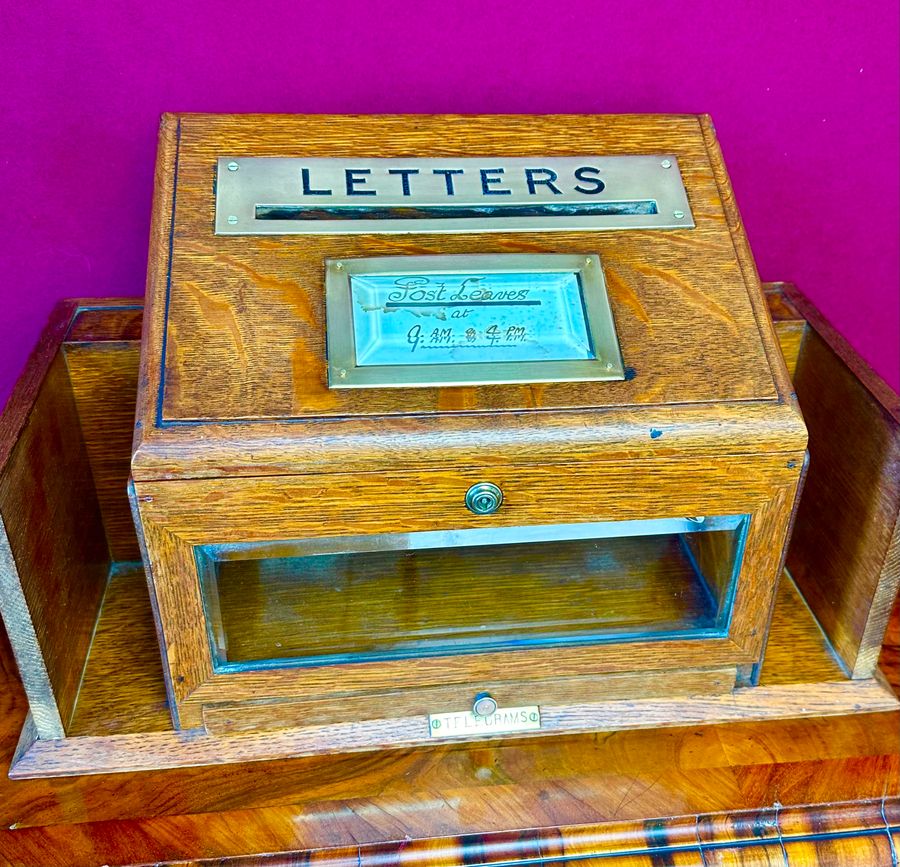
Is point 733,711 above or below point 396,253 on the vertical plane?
below

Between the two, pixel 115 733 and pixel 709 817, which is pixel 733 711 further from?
pixel 115 733

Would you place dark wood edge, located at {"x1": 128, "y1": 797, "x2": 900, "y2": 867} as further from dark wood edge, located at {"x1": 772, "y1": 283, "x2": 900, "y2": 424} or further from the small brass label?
dark wood edge, located at {"x1": 772, "y1": 283, "x2": 900, "y2": 424}

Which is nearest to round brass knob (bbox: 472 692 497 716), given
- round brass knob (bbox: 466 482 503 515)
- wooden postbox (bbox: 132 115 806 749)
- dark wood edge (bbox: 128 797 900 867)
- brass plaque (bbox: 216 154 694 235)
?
wooden postbox (bbox: 132 115 806 749)

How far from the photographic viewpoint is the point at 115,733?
1.10 metres

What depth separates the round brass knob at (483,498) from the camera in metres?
0.94

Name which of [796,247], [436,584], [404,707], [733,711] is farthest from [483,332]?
[796,247]

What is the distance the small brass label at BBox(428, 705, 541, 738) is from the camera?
1.11 metres

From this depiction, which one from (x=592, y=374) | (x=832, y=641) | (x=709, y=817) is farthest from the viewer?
(x=832, y=641)

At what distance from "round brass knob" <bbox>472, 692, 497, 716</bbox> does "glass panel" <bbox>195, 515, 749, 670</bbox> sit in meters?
0.07

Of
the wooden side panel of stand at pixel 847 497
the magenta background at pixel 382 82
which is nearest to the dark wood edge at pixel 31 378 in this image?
the magenta background at pixel 382 82

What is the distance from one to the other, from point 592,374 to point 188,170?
1.70ft

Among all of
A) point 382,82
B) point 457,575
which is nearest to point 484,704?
point 457,575

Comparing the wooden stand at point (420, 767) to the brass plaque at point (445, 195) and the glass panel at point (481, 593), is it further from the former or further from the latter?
the brass plaque at point (445, 195)

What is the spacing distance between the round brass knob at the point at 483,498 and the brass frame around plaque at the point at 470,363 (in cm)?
10
